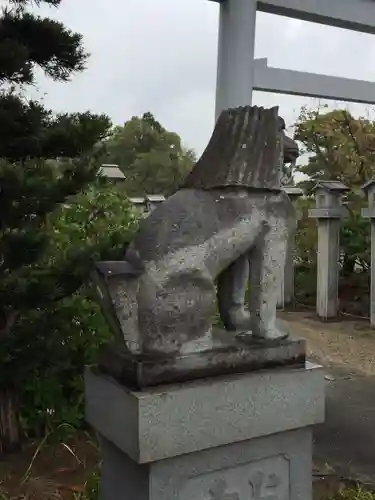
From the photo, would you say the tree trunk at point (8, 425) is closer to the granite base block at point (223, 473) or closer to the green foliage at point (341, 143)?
the granite base block at point (223, 473)

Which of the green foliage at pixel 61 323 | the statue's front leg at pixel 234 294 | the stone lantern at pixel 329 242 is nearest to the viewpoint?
the statue's front leg at pixel 234 294

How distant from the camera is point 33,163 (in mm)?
2818

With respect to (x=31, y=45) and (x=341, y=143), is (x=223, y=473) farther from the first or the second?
(x=341, y=143)

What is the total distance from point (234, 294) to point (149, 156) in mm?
18208

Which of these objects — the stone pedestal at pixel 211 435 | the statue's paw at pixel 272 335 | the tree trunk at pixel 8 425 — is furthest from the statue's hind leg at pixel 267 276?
the tree trunk at pixel 8 425

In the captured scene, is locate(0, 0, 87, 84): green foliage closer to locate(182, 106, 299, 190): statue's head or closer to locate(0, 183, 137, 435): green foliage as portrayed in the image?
locate(0, 183, 137, 435): green foliage

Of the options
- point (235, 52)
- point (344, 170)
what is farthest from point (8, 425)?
point (344, 170)

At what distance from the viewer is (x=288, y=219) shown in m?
1.81

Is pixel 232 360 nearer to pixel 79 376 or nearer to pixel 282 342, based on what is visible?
pixel 282 342

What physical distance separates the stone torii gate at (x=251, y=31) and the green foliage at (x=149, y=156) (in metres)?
14.7

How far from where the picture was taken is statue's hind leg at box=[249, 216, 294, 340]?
1757 millimetres

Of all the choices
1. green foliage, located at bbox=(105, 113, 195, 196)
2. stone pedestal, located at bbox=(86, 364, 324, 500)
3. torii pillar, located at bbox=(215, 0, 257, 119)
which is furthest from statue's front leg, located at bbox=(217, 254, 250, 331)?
green foliage, located at bbox=(105, 113, 195, 196)

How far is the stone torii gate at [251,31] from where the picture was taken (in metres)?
3.00

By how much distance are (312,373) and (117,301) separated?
69 centimetres
